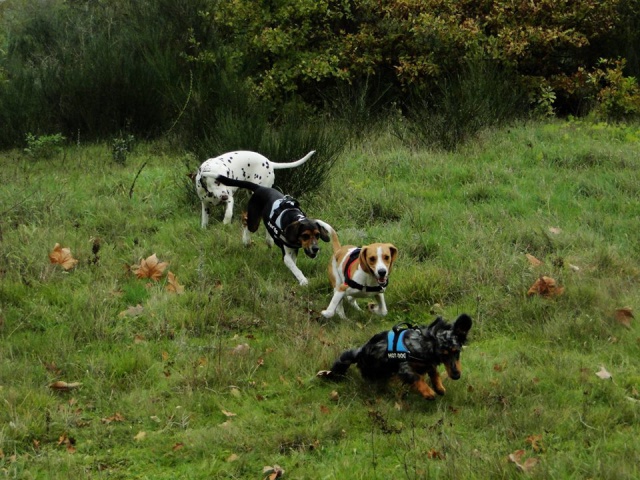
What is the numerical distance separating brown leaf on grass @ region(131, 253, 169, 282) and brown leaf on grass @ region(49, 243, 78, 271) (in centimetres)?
53

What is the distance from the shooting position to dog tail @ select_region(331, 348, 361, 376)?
194 inches

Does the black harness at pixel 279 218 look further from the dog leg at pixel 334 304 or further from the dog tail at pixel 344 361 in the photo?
the dog tail at pixel 344 361

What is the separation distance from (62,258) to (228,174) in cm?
187

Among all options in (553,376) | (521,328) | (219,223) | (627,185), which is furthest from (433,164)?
(553,376)

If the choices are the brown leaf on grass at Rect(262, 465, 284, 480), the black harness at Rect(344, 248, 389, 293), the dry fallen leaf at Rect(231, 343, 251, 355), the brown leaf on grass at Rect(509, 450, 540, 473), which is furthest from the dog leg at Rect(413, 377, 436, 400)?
the dry fallen leaf at Rect(231, 343, 251, 355)

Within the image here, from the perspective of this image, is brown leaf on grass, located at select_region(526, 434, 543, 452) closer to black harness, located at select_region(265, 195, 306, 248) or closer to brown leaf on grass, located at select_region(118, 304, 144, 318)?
black harness, located at select_region(265, 195, 306, 248)

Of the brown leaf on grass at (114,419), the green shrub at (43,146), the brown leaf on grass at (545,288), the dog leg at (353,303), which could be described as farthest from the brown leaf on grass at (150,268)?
the green shrub at (43,146)

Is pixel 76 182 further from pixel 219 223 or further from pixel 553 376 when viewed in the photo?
pixel 553 376

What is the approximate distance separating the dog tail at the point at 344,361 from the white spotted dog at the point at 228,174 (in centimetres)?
333

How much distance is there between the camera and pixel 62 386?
496 cm

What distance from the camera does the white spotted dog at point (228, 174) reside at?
25.9 ft

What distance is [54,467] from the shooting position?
4.12 metres

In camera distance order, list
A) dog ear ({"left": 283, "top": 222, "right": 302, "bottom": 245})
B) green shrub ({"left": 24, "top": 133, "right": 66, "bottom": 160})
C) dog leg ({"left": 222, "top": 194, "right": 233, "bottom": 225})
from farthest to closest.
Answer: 1. green shrub ({"left": 24, "top": 133, "right": 66, "bottom": 160})
2. dog leg ({"left": 222, "top": 194, "right": 233, "bottom": 225})
3. dog ear ({"left": 283, "top": 222, "right": 302, "bottom": 245})

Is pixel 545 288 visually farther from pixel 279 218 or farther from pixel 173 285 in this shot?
pixel 173 285
